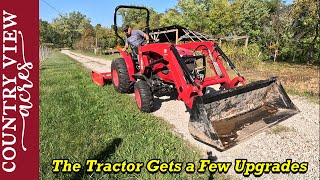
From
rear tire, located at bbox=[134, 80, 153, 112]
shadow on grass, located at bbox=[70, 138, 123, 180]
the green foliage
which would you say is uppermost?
the green foliage

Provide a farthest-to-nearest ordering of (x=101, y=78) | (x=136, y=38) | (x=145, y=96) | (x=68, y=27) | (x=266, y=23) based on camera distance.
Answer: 1. (x=68, y=27)
2. (x=266, y=23)
3. (x=101, y=78)
4. (x=136, y=38)
5. (x=145, y=96)

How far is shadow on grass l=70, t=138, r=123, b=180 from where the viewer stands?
3176mm

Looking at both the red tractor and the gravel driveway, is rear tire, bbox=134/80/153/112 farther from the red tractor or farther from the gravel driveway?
the gravel driveway

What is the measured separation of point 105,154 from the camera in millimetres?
3713

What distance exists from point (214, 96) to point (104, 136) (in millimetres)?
1817

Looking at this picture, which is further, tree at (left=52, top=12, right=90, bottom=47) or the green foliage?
tree at (left=52, top=12, right=90, bottom=47)

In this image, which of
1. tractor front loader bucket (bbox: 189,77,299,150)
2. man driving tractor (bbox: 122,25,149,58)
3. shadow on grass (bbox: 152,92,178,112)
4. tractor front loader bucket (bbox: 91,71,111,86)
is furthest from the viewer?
tractor front loader bucket (bbox: 91,71,111,86)

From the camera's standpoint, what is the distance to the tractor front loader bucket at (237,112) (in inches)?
155

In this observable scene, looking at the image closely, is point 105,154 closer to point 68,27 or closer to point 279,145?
point 279,145

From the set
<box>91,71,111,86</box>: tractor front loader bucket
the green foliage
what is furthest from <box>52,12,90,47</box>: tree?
<box>91,71,111,86</box>: tractor front loader bucket

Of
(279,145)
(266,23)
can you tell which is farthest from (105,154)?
(266,23)

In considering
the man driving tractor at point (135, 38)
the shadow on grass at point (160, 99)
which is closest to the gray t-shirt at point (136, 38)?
the man driving tractor at point (135, 38)

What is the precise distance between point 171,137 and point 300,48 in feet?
69.4

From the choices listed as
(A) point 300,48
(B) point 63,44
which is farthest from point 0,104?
(B) point 63,44
